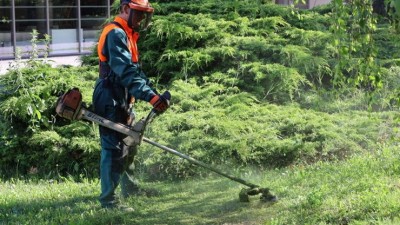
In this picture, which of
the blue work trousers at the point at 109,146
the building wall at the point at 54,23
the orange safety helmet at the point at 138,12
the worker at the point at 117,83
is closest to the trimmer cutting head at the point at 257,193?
the worker at the point at 117,83

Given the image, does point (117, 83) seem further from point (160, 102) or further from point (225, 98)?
point (225, 98)

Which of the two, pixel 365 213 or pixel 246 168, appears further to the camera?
pixel 246 168

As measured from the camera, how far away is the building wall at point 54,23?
2012 cm

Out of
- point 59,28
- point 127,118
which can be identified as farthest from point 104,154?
point 59,28

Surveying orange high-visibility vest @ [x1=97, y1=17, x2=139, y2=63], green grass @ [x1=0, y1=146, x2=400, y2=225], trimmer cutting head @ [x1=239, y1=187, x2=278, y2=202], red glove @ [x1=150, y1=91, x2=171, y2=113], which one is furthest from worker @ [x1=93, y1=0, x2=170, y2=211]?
trimmer cutting head @ [x1=239, y1=187, x2=278, y2=202]

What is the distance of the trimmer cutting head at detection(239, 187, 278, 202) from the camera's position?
236 inches

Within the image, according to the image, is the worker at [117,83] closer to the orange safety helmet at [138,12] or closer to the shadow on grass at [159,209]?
the orange safety helmet at [138,12]

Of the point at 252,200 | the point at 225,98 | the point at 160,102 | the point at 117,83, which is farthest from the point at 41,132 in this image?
the point at 252,200

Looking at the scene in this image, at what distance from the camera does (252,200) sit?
6.09m

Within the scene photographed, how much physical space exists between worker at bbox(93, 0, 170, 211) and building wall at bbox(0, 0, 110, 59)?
1413 cm

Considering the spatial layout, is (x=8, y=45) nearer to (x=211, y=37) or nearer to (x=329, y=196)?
(x=211, y=37)

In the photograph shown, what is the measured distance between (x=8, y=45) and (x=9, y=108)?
41.4ft

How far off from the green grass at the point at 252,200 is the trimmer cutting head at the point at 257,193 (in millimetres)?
69

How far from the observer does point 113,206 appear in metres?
5.96
